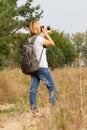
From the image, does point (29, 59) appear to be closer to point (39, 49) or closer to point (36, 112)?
point (39, 49)

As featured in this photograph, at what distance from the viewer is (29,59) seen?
8422 millimetres

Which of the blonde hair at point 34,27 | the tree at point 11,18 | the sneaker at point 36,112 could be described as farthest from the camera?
the tree at point 11,18

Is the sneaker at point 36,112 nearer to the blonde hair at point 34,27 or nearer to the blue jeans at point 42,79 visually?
the blue jeans at point 42,79

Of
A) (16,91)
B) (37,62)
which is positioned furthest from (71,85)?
(16,91)

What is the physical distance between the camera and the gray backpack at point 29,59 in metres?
8.36

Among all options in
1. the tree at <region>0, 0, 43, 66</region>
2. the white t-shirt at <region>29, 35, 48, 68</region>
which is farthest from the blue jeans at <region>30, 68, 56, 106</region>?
the tree at <region>0, 0, 43, 66</region>

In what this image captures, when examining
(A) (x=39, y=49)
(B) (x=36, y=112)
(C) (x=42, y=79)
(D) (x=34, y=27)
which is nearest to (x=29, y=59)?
(A) (x=39, y=49)

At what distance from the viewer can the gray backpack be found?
836cm

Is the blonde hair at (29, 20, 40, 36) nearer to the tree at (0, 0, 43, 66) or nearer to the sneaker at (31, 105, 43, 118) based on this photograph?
the sneaker at (31, 105, 43, 118)

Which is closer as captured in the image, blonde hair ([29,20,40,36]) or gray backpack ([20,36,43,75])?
gray backpack ([20,36,43,75])

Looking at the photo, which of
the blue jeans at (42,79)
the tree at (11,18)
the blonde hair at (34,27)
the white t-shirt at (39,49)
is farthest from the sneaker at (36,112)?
the tree at (11,18)

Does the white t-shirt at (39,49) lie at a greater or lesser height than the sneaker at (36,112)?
greater

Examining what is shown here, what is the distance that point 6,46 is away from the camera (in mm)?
26062

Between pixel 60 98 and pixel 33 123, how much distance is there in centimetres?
67
